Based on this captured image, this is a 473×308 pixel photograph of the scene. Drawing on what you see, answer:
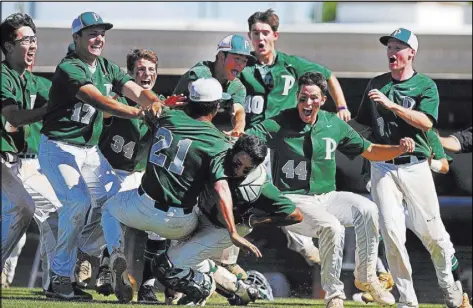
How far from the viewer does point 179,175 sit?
9.04 m

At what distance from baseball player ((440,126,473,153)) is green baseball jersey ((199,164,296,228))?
3.17 m

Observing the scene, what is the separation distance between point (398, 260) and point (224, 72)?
2.18m

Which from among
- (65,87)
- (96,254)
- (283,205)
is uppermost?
(65,87)

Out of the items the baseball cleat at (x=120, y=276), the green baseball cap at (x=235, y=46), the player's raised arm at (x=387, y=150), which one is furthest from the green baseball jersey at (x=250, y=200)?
the green baseball cap at (x=235, y=46)

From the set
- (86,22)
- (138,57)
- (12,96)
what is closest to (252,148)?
(86,22)

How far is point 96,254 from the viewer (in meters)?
10.9

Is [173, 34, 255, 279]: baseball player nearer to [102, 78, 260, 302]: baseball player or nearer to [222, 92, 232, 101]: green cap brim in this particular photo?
[222, 92, 232, 101]: green cap brim

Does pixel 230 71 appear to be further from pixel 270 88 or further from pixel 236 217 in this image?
pixel 236 217

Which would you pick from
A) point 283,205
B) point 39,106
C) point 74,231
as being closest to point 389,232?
point 283,205

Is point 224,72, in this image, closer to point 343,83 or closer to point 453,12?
point 343,83

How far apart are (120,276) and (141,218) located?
0.47 meters

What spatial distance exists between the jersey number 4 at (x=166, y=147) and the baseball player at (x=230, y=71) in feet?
3.33

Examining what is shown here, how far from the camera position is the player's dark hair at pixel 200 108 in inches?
358

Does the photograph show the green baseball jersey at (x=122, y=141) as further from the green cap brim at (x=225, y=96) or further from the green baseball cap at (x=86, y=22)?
the green cap brim at (x=225, y=96)
